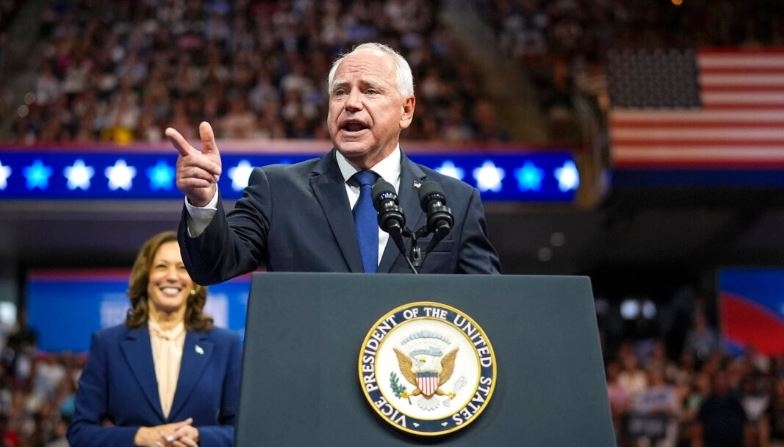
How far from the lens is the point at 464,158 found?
11195 millimetres

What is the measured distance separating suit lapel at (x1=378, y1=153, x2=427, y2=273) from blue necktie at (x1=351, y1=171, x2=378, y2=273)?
5cm

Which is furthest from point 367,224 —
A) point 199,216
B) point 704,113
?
point 704,113

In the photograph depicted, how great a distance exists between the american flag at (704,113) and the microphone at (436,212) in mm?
9169

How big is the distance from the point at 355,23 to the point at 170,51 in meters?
2.47

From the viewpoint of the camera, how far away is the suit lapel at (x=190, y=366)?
128 inches

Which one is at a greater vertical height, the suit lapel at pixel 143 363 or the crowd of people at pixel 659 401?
the suit lapel at pixel 143 363

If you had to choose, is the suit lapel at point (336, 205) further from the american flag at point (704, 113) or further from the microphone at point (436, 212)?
the american flag at point (704, 113)

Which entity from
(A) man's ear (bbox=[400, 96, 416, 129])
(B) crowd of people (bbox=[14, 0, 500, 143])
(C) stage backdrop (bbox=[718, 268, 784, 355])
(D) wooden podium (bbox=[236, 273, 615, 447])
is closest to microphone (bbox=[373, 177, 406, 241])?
(D) wooden podium (bbox=[236, 273, 615, 447])

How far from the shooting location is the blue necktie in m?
2.19

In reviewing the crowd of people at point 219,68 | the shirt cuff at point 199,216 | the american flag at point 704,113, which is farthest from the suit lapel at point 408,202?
the crowd of people at point 219,68

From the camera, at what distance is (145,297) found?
3.43 m

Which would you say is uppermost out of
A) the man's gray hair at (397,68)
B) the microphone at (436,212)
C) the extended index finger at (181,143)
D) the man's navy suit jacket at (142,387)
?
the man's gray hair at (397,68)

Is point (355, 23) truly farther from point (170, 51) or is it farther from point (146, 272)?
point (146, 272)

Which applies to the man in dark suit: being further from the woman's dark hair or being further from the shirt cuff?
the woman's dark hair
